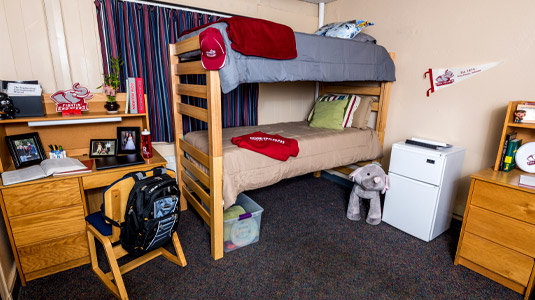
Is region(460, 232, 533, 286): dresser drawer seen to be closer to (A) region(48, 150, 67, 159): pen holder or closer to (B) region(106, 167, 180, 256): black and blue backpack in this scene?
(B) region(106, 167, 180, 256): black and blue backpack

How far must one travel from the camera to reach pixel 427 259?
6.72ft

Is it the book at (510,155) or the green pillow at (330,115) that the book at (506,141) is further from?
the green pillow at (330,115)

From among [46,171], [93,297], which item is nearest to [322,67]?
[46,171]

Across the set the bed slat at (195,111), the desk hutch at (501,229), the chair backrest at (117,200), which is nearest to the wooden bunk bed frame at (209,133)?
the bed slat at (195,111)

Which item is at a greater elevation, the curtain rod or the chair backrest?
the curtain rod

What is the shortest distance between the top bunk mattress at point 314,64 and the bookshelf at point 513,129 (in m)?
1.06

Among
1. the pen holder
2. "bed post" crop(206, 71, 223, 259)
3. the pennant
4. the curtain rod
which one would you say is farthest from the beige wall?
the pen holder

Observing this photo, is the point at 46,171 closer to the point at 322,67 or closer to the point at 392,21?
the point at 322,67

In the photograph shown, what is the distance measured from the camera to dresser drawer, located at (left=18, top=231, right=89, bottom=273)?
5.66ft

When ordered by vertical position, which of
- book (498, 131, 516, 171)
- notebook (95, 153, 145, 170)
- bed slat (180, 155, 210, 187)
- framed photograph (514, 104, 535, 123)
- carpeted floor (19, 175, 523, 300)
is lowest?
carpeted floor (19, 175, 523, 300)

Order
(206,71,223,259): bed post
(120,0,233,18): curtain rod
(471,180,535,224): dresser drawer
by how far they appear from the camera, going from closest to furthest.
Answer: (471,180,535,224): dresser drawer, (206,71,223,259): bed post, (120,0,233,18): curtain rod

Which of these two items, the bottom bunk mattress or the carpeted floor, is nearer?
the carpeted floor

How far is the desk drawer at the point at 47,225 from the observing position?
168cm

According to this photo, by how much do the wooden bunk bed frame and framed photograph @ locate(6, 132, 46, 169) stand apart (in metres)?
1.01
